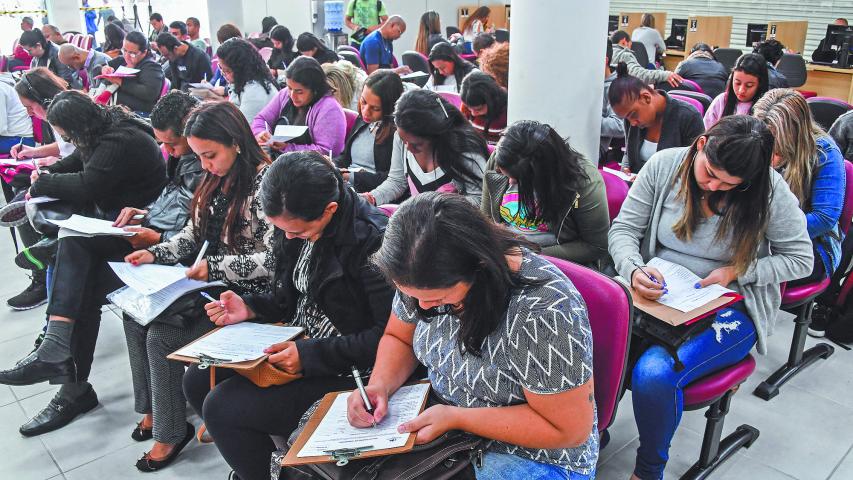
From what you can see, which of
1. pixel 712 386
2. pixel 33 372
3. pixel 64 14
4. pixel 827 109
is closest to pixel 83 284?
pixel 33 372

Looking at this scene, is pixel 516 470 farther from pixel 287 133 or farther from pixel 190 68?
pixel 190 68

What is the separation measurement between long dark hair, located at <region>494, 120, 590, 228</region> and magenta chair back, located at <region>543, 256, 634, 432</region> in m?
0.60

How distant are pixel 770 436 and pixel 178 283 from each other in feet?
7.04

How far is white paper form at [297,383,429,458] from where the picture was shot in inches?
53.0

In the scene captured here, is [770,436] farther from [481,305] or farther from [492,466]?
[481,305]

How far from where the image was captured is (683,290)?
1914 mm

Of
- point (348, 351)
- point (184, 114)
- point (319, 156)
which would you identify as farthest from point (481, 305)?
point (184, 114)

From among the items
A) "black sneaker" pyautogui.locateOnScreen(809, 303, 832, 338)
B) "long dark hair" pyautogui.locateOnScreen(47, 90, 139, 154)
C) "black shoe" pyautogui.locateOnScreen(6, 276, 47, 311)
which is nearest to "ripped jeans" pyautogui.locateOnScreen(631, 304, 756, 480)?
"black sneaker" pyautogui.locateOnScreen(809, 303, 832, 338)

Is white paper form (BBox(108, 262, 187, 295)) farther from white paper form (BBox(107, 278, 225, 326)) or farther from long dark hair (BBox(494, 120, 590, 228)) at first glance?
long dark hair (BBox(494, 120, 590, 228))

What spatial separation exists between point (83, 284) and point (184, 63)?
4638 mm

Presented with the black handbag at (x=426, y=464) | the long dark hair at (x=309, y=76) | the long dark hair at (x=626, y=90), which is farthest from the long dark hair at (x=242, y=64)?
the black handbag at (x=426, y=464)

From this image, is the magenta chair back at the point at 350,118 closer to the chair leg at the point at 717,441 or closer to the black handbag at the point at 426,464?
the chair leg at the point at 717,441

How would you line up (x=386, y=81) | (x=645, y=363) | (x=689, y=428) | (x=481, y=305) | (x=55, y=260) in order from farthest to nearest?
(x=386, y=81), (x=55, y=260), (x=689, y=428), (x=645, y=363), (x=481, y=305)

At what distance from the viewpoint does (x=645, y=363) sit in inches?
72.6
